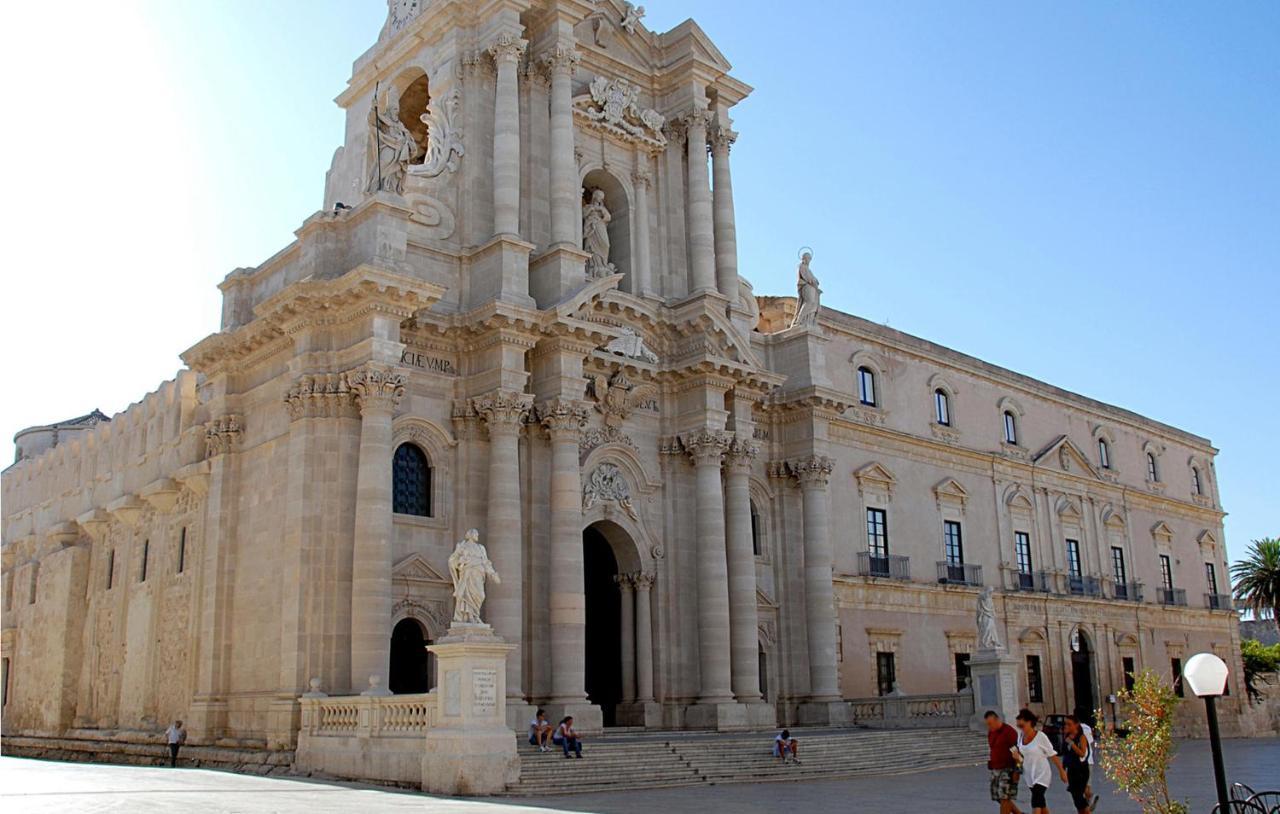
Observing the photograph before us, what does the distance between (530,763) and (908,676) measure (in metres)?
19.1

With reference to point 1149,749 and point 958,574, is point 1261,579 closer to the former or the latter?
point 958,574

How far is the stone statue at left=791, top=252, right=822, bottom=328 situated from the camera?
3384 centimetres

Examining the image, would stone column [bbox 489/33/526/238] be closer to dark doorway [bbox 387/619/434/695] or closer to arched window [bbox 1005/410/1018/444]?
dark doorway [bbox 387/619/434/695]

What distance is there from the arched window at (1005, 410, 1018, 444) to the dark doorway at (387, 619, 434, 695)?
82.4ft

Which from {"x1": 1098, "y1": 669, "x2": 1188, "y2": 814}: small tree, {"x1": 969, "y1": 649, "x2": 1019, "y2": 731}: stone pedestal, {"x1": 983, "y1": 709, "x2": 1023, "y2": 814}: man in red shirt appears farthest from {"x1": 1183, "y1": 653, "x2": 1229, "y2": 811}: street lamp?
{"x1": 969, "y1": 649, "x2": 1019, "y2": 731}: stone pedestal

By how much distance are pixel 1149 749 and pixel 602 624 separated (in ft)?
62.0

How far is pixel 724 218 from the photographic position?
32.3 m

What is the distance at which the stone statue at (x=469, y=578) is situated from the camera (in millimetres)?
19828

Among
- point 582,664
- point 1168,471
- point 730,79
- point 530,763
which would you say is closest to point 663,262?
point 730,79

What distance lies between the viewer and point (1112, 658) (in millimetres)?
44906

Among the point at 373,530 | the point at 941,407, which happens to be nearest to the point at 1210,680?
the point at 373,530

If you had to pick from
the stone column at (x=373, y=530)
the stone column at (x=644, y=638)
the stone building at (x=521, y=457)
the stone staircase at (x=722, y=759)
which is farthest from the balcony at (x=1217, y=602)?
the stone column at (x=373, y=530)

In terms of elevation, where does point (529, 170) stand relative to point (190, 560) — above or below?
above

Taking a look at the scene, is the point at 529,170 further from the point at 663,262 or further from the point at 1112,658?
the point at 1112,658
